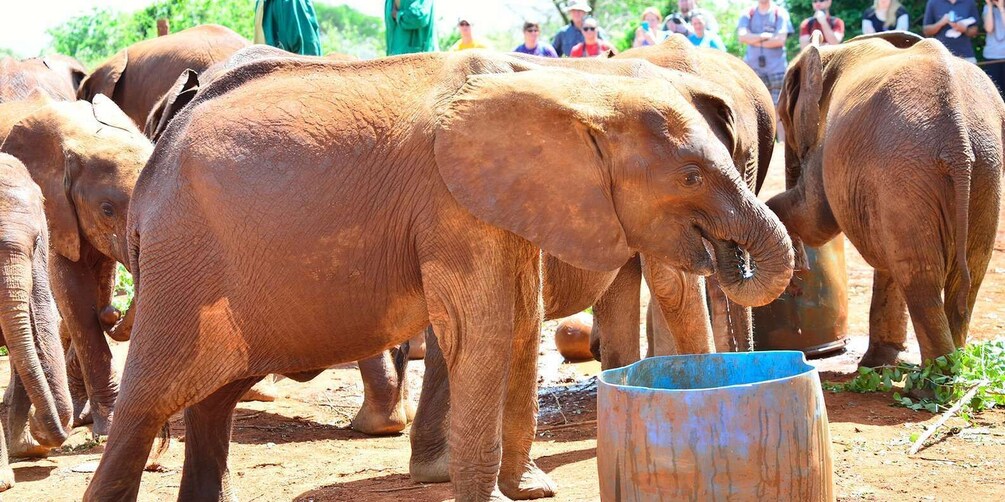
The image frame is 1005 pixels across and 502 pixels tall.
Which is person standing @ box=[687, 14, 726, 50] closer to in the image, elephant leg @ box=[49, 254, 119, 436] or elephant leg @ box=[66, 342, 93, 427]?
elephant leg @ box=[66, 342, 93, 427]

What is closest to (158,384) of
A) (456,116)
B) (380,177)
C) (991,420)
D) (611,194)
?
(380,177)

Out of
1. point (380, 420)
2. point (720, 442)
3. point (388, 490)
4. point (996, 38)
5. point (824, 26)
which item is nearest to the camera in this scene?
point (720, 442)

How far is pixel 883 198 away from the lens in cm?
734

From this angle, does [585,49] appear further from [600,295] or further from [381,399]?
[600,295]

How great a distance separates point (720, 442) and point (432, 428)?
234 centimetres


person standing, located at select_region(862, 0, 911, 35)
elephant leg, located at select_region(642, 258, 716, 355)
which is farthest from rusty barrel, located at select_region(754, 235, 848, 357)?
person standing, located at select_region(862, 0, 911, 35)

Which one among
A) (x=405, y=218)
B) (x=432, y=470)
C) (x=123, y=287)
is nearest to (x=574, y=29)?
(x=123, y=287)

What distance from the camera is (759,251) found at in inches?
174

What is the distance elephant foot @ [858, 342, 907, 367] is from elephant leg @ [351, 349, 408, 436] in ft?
10.5

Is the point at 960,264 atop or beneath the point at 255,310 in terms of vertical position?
beneath

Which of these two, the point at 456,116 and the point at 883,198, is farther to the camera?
the point at 883,198

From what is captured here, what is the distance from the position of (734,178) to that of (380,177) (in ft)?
4.11

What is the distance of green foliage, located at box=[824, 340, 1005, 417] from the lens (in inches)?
272

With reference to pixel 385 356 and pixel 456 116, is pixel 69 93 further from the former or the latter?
pixel 456 116
